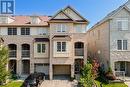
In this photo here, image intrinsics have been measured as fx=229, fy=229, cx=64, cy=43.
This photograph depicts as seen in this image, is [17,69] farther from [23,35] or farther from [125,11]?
[125,11]

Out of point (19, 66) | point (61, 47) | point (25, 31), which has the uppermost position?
point (25, 31)

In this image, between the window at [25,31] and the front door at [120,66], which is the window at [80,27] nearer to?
the front door at [120,66]

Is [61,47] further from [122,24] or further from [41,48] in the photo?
[122,24]

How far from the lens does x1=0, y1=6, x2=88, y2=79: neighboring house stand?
39.6m

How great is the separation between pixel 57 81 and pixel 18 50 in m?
9.81

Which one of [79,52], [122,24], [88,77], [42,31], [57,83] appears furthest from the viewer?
[42,31]

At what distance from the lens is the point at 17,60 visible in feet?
138

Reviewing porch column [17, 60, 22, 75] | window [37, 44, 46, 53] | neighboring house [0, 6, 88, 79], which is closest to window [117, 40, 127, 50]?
neighboring house [0, 6, 88, 79]

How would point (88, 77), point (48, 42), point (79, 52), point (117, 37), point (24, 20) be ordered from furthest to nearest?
point (24, 20) → point (48, 42) → point (79, 52) → point (117, 37) → point (88, 77)

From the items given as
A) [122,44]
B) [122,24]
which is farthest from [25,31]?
[122,44]

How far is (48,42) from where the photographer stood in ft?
135

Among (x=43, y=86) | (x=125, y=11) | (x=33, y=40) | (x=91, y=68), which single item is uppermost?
(x=125, y=11)

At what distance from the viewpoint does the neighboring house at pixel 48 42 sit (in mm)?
39625

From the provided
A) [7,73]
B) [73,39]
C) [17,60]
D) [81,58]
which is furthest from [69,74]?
[7,73]
